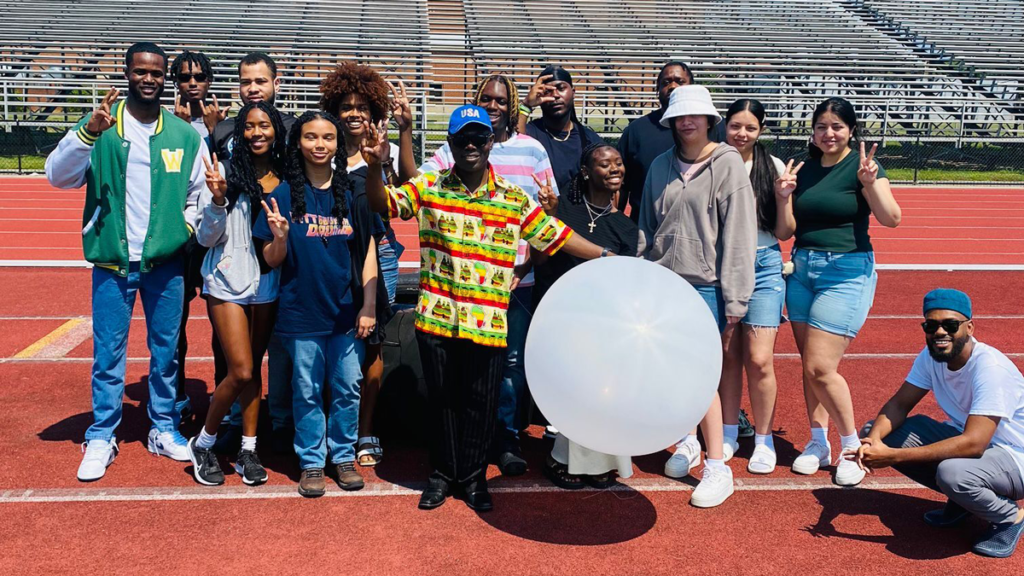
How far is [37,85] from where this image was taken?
862 inches

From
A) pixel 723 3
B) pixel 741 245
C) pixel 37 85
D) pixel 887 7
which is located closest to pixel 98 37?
pixel 37 85

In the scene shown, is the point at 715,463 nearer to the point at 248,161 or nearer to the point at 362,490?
the point at 362,490

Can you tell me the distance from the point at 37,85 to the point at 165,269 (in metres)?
20.2

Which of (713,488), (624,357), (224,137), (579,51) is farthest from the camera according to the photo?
(579,51)

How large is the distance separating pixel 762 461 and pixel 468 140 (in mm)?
2322

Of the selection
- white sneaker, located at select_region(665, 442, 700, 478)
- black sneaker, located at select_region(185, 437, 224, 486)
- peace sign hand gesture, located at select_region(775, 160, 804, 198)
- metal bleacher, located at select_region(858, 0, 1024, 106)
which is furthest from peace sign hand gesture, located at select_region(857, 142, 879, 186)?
metal bleacher, located at select_region(858, 0, 1024, 106)

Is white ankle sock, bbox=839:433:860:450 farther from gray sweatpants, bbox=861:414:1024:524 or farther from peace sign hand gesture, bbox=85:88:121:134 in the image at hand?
peace sign hand gesture, bbox=85:88:121:134

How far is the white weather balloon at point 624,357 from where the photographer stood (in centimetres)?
358

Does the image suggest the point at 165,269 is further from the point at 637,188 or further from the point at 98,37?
the point at 98,37

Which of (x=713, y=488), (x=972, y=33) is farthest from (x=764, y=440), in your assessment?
(x=972, y=33)

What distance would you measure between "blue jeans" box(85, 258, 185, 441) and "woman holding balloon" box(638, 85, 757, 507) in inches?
99.2

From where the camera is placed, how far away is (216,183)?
13.6 feet

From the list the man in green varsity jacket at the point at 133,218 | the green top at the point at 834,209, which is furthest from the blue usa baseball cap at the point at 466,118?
the green top at the point at 834,209

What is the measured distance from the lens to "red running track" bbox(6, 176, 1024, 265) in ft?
38.7
